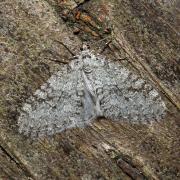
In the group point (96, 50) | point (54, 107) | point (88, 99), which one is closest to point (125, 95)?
point (88, 99)

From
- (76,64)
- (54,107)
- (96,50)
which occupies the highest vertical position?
(96,50)

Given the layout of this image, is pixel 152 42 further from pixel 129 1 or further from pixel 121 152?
pixel 121 152

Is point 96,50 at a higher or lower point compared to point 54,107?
higher

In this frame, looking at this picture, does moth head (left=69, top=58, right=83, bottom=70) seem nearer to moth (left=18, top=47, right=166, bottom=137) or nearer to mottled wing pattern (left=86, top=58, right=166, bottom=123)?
moth (left=18, top=47, right=166, bottom=137)

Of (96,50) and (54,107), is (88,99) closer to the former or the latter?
(54,107)

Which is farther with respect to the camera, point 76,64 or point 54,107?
point 76,64

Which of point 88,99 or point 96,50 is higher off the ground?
point 96,50

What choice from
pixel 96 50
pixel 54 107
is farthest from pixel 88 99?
pixel 96 50

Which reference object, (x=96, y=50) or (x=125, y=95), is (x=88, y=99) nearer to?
(x=125, y=95)
